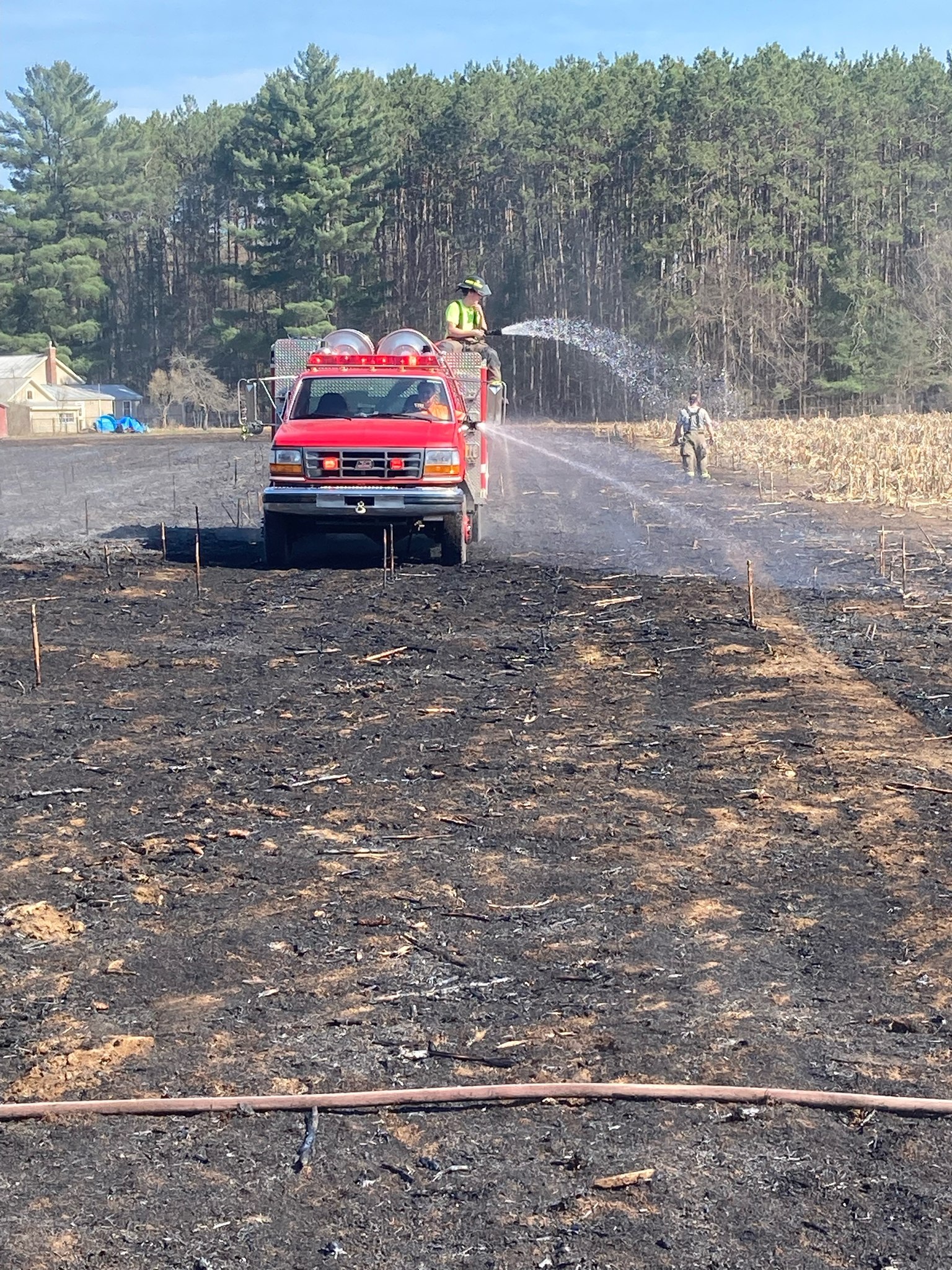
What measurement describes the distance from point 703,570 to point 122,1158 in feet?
36.4

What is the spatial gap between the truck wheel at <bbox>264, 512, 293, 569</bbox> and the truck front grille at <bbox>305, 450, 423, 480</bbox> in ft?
2.03

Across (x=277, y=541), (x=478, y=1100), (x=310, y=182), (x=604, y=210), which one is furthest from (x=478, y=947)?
(x=604, y=210)

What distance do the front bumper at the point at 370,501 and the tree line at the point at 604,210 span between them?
51.7 m

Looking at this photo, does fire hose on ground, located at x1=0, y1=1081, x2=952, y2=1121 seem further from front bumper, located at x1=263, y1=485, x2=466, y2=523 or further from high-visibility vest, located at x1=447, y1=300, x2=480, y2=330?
high-visibility vest, located at x1=447, y1=300, x2=480, y2=330

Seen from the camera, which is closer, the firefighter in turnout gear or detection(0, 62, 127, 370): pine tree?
the firefighter in turnout gear

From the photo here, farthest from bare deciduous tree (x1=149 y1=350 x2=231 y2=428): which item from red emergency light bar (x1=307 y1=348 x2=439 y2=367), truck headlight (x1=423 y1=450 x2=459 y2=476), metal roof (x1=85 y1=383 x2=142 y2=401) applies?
truck headlight (x1=423 y1=450 x2=459 y2=476)

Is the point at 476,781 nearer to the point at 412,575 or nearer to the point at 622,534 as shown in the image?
the point at 412,575

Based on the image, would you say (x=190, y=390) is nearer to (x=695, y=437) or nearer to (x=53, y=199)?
(x=53, y=199)

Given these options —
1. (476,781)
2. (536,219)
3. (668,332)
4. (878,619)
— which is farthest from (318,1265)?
(536,219)

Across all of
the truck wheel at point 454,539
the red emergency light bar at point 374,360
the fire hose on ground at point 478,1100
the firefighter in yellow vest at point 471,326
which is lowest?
the fire hose on ground at point 478,1100

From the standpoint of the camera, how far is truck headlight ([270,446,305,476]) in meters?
14.2

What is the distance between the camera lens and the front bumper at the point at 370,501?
1406 cm

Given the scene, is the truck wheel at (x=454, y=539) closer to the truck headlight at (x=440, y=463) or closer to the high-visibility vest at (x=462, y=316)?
the truck headlight at (x=440, y=463)

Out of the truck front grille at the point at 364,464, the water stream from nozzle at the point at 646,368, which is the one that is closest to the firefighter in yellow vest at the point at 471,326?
the truck front grille at the point at 364,464
